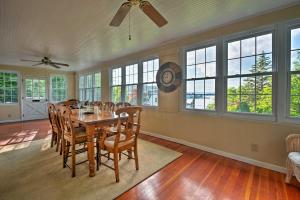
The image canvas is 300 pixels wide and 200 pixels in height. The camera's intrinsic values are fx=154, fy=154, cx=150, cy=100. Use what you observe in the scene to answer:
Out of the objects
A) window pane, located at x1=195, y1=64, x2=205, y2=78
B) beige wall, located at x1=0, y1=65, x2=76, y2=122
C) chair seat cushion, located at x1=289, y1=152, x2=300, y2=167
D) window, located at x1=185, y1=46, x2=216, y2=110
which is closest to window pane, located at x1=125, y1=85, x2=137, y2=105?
window, located at x1=185, y1=46, x2=216, y2=110

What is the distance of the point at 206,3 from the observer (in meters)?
2.28

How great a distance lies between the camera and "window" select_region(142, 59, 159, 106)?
4430mm

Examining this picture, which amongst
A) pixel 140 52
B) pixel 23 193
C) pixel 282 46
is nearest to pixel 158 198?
pixel 23 193

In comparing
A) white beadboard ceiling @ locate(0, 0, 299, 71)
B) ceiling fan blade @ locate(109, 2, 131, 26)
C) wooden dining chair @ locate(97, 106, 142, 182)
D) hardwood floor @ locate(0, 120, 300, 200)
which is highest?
white beadboard ceiling @ locate(0, 0, 299, 71)

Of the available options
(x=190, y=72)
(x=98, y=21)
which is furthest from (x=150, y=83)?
(x=98, y=21)

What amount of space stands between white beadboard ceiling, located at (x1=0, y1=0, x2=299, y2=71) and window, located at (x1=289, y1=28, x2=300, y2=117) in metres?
0.52

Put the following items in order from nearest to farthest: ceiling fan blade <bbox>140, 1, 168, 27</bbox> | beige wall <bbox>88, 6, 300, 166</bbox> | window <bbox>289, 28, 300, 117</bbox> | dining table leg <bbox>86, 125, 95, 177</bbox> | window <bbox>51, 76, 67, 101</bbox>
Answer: ceiling fan blade <bbox>140, 1, 168, 27</bbox> → dining table leg <bbox>86, 125, 95, 177</bbox> → window <bbox>289, 28, 300, 117</bbox> → beige wall <bbox>88, 6, 300, 166</bbox> → window <bbox>51, 76, 67, 101</bbox>

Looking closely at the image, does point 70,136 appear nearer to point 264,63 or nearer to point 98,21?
point 98,21

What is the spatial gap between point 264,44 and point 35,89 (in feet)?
28.7

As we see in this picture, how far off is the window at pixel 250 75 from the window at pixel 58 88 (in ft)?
26.2

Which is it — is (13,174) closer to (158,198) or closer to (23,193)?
(23,193)

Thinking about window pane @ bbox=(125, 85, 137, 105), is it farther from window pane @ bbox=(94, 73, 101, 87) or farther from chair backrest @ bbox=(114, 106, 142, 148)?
chair backrest @ bbox=(114, 106, 142, 148)

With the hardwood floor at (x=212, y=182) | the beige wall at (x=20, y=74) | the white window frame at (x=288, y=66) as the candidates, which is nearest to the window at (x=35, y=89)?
the beige wall at (x=20, y=74)

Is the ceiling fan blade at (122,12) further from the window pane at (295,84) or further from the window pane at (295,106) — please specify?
the window pane at (295,106)
